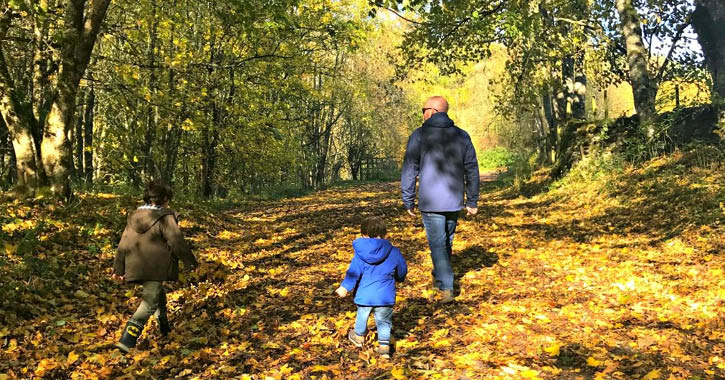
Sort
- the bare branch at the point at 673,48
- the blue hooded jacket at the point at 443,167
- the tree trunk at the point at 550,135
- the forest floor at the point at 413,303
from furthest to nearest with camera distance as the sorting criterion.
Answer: the tree trunk at the point at 550,135 < the bare branch at the point at 673,48 < the blue hooded jacket at the point at 443,167 < the forest floor at the point at 413,303

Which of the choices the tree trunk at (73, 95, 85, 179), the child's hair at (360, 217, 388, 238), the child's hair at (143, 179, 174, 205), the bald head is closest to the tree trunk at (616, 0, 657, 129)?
the bald head

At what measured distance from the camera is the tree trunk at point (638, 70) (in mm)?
12203

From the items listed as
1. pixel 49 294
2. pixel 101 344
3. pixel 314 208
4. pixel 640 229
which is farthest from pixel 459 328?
pixel 314 208

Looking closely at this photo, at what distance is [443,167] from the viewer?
529cm

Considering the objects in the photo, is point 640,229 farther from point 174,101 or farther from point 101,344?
point 174,101

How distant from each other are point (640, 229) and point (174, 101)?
33.7 feet

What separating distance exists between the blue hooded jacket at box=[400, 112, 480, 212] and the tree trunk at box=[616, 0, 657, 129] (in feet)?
30.6

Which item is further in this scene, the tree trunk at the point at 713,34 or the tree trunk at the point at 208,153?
the tree trunk at the point at 208,153

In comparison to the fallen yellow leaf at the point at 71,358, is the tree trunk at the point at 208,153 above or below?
above

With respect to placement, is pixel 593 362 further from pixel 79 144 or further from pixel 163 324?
pixel 79 144

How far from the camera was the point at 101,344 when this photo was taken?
15.4 feet

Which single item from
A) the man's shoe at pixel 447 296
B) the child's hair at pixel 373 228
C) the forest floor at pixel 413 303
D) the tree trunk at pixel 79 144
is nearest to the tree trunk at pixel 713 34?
the forest floor at pixel 413 303

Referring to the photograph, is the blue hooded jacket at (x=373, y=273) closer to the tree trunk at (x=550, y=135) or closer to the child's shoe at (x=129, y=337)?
the child's shoe at (x=129, y=337)

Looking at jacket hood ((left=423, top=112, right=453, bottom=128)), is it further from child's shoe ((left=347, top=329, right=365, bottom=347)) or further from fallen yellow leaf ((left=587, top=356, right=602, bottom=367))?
fallen yellow leaf ((left=587, top=356, right=602, bottom=367))
